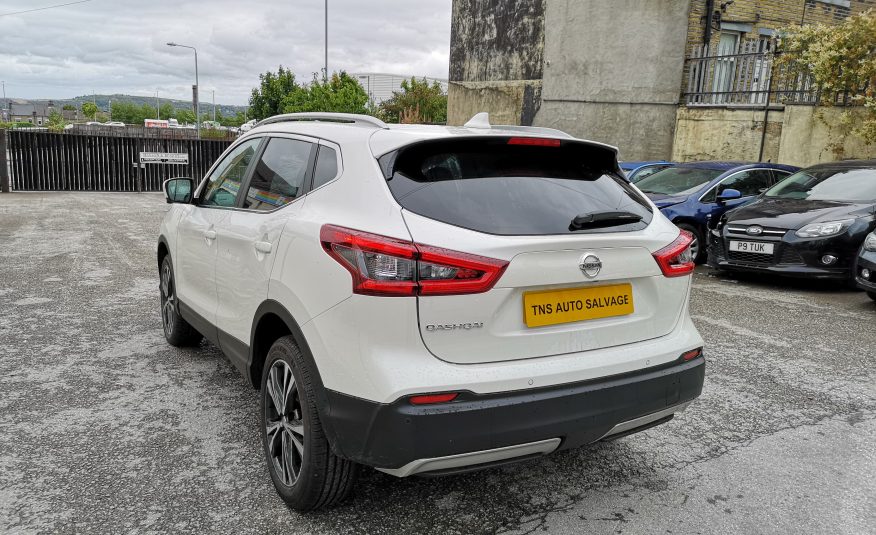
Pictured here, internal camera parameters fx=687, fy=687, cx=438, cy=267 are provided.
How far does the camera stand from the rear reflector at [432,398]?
7.95 ft

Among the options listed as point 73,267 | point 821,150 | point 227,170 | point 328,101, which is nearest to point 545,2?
point 821,150

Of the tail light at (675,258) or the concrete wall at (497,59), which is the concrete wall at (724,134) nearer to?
the concrete wall at (497,59)

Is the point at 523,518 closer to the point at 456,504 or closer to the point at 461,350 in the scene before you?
the point at 456,504

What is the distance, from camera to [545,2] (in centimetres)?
2039

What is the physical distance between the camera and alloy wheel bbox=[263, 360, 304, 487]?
9.72ft

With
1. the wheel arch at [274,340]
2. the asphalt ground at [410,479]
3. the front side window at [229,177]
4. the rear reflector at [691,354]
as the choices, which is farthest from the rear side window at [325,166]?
the rear reflector at [691,354]

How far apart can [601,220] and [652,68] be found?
16.0 meters

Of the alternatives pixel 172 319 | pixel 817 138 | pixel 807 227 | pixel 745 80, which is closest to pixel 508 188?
pixel 172 319

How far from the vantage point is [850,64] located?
12711 mm

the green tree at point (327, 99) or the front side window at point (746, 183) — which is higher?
the green tree at point (327, 99)

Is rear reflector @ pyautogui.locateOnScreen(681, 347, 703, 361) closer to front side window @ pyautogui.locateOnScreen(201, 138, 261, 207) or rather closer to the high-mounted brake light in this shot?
the high-mounted brake light

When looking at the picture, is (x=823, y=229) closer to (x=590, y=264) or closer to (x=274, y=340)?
(x=590, y=264)

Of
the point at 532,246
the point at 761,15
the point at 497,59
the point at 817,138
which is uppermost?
the point at 761,15

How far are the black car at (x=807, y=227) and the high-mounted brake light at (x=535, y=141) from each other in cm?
629
